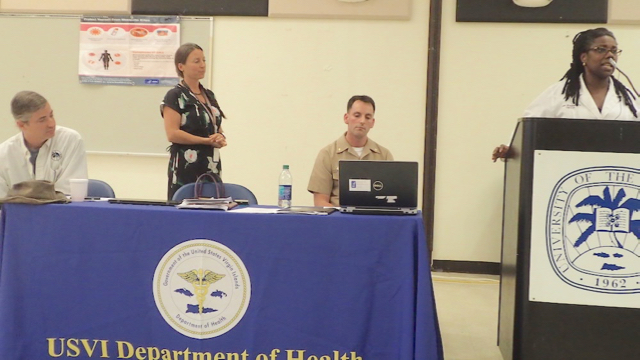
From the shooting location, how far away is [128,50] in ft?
14.8

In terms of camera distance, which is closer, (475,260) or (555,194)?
(555,194)

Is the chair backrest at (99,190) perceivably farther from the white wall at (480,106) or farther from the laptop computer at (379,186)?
the white wall at (480,106)

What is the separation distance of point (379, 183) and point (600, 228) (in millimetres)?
791

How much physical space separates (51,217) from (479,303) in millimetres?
2662

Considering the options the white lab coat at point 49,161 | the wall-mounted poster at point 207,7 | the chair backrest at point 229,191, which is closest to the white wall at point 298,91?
the wall-mounted poster at point 207,7

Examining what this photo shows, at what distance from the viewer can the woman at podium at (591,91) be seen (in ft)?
7.76

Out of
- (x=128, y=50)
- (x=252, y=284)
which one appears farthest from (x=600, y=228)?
(x=128, y=50)

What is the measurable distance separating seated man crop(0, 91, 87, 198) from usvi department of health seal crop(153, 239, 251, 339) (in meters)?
0.90

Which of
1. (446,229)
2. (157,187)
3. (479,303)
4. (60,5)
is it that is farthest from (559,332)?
(60,5)

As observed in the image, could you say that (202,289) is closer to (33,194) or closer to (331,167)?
(33,194)

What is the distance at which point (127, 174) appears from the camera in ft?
15.1

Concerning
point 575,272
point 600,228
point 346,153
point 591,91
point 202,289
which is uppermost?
point 591,91

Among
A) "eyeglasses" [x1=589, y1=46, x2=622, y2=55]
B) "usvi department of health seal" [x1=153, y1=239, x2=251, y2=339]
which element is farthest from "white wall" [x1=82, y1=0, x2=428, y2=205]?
"usvi department of health seal" [x1=153, y1=239, x2=251, y2=339]

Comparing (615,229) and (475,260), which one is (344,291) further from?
(475,260)
